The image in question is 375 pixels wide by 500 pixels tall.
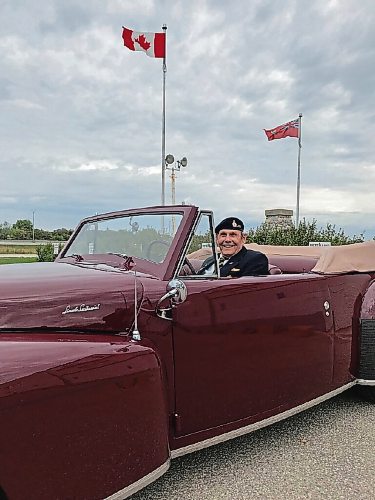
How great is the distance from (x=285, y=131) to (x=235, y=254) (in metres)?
17.9

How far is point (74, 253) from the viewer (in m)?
3.60

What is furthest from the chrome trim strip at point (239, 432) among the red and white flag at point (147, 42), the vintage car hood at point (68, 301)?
the red and white flag at point (147, 42)

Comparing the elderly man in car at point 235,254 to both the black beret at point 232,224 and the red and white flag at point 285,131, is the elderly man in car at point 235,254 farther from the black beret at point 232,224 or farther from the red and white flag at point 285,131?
the red and white flag at point 285,131

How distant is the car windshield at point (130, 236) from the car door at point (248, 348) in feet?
1.04

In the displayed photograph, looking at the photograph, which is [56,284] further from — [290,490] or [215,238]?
[290,490]

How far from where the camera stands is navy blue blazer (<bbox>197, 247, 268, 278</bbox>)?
11.2 ft

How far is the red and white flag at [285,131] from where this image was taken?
20562mm

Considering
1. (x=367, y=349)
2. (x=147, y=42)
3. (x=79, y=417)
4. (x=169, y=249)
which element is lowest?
(x=367, y=349)

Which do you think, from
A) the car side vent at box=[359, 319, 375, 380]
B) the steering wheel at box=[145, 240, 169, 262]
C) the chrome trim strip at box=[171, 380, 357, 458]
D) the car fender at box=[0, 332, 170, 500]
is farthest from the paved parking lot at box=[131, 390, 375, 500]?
the steering wheel at box=[145, 240, 169, 262]

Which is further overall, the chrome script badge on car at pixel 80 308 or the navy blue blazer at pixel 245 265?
the navy blue blazer at pixel 245 265

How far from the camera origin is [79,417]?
2012 mm

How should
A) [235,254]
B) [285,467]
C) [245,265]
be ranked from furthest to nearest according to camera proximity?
[235,254]
[245,265]
[285,467]

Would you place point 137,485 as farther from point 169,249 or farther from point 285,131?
point 285,131

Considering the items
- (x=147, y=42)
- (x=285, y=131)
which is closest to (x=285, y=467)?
(x=147, y=42)
